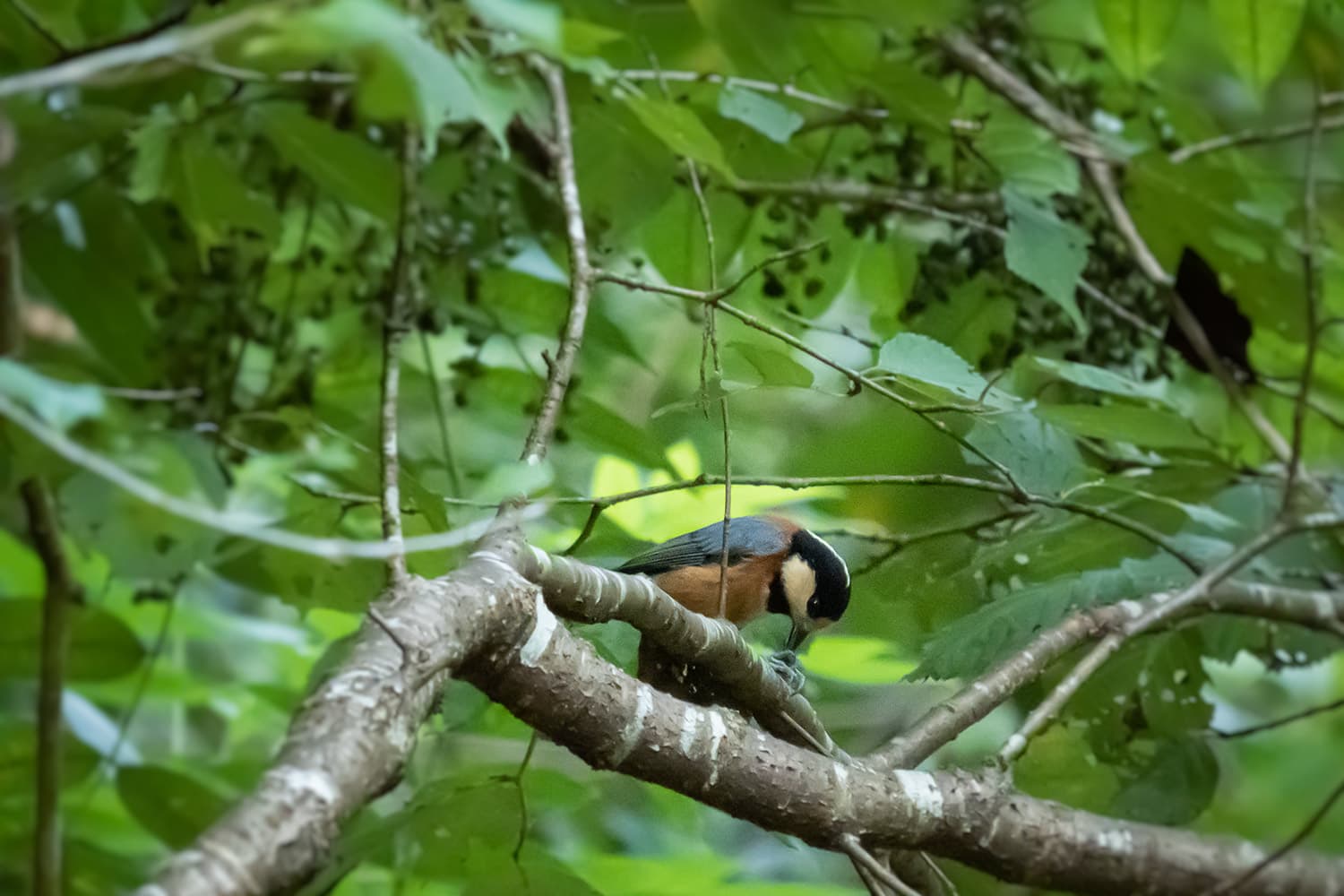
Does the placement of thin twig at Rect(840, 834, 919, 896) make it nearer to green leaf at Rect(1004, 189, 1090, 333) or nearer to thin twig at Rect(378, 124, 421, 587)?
thin twig at Rect(378, 124, 421, 587)

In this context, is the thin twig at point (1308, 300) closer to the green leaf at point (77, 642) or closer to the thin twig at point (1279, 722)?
the thin twig at point (1279, 722)

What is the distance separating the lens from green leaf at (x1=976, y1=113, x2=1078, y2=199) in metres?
0.99

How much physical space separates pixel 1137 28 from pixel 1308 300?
1.08 feet

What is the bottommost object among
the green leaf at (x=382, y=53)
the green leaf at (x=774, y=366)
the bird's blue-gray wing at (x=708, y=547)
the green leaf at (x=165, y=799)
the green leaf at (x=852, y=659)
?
the green leaf at (x=165, y=799)

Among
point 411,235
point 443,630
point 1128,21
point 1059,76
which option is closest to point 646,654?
point 443,630

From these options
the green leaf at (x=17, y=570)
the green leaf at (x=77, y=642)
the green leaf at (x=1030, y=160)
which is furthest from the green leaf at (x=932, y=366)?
the green leaf at (x=17, y=570)

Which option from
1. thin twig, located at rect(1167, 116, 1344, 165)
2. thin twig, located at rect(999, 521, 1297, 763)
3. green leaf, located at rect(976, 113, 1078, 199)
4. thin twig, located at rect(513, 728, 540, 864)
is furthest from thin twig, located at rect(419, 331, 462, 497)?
thin twig, located at rect(1167, 116, 1344, 165)

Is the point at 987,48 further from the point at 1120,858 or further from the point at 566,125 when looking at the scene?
the point at 1120,858

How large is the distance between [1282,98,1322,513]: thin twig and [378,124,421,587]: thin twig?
2.03 ft

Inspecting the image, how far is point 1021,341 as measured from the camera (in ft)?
3.02

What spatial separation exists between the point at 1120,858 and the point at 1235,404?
1.50 ft

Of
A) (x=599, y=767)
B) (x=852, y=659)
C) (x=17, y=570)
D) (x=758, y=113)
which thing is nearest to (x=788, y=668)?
(x=852, y=659)

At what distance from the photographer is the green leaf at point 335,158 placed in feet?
3.01

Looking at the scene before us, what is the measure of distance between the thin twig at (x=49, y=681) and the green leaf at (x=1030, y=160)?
2.59 feet
